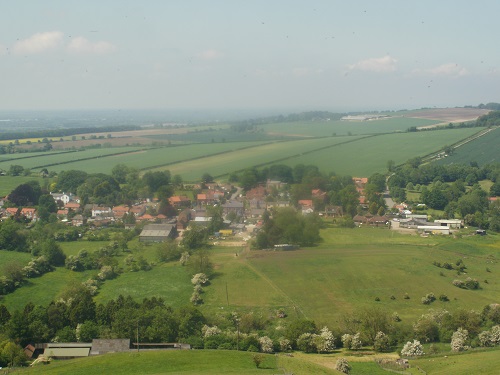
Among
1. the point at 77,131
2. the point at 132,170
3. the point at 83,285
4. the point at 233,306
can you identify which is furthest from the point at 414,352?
the point at 77,131

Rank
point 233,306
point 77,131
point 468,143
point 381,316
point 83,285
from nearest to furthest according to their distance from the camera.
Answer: point 381,316 < point 233,306 < point 83,285 < point 468,143 < point 77,131

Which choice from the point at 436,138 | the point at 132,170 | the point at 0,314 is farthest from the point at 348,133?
the point at 0,314

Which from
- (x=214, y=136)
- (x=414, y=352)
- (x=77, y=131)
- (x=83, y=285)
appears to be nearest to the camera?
(x=414, y=352)

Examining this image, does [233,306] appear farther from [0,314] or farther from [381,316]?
[0,314]

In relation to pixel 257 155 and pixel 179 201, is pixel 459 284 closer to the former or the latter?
pixel 179 201

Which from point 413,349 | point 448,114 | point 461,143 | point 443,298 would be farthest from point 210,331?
point 448,114

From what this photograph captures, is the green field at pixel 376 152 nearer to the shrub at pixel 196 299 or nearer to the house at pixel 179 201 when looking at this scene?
the house at pixel 179 201

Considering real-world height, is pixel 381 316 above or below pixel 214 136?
below

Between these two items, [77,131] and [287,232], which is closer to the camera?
[287,232]

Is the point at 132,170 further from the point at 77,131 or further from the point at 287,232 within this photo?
the point at 77,131
